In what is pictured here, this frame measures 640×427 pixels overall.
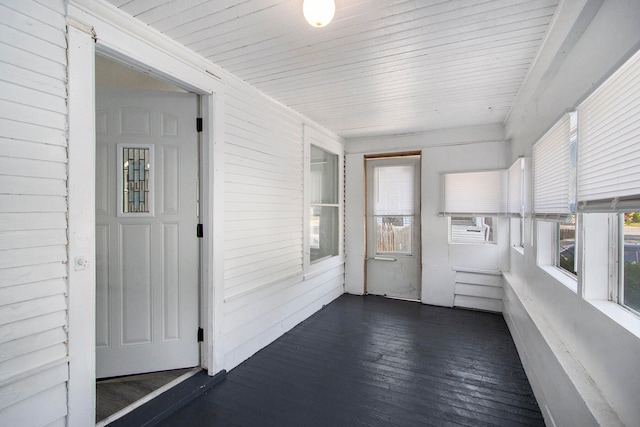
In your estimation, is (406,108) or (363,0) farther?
(406,108)

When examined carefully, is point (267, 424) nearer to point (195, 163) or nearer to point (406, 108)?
point (195, 163)

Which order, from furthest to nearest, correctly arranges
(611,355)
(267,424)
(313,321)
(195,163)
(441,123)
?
(441,123) → (313,321) → (195,163) → (267,424) → (611,355)

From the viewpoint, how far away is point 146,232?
2490 millimetres

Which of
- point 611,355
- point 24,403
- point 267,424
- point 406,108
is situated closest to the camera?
point 611,355

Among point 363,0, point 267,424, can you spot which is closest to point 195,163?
point 363,0

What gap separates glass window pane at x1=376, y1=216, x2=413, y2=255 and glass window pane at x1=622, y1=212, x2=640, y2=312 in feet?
11.4

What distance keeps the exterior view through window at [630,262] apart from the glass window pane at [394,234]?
347 cm

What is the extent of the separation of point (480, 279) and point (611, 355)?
125 inches

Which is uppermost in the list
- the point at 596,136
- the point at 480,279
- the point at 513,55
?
the point at 513,55

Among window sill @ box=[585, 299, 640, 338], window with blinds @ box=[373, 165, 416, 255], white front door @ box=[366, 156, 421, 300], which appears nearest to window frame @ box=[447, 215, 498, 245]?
white front door @ box=[366, 156, 421, 300]

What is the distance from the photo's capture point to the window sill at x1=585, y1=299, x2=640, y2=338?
1.21 metres

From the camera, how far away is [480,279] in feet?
14.2

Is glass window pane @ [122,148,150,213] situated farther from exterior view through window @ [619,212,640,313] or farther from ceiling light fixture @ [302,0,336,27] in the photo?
exterior view through window @ [619,212,640,313]

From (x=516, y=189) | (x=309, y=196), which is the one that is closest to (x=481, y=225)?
(x=516, y=189)
